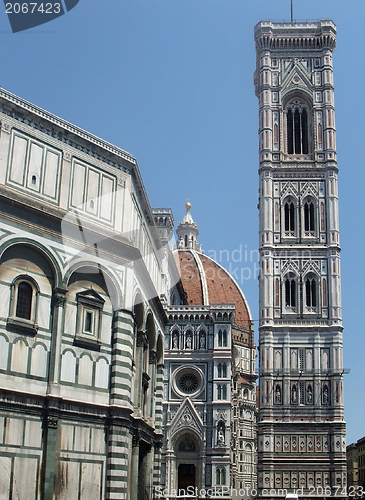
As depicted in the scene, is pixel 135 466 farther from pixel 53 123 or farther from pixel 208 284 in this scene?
pixel 208 284

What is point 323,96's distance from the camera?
63.8m

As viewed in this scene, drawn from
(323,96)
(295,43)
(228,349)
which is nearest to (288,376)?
(228,349)

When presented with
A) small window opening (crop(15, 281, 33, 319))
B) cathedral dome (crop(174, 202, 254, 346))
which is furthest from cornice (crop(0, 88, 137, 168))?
cathedral dome (crop(174, 202, 254, 346))

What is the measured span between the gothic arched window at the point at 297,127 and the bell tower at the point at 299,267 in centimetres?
9

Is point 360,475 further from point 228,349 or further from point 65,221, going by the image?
point 65,221

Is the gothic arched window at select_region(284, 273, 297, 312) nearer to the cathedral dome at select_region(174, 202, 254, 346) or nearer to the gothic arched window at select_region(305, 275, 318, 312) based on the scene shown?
the gothic arched window at select_region(305, 275, 318, 312)

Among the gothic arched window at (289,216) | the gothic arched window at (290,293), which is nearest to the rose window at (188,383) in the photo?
the gothic arched window at (290,293)

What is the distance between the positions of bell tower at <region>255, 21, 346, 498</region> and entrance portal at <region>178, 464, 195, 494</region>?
9.45m

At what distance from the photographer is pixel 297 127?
210 feet

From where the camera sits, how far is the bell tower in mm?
54438

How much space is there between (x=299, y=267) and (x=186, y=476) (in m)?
20.5

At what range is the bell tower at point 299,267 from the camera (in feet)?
179

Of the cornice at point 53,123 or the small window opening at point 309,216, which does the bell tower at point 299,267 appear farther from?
the cornice at point 53,123

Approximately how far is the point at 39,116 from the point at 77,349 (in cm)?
678
